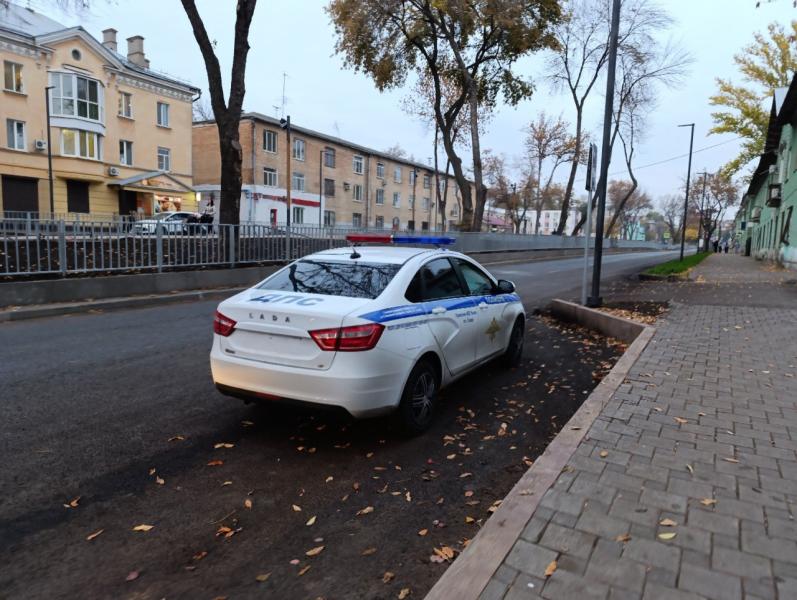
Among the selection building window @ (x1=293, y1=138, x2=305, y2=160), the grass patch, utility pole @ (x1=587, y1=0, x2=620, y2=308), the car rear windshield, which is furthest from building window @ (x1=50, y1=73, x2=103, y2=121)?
the car rear windshield

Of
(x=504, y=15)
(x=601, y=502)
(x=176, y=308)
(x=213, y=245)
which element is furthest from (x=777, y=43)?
(x=601, y=502)

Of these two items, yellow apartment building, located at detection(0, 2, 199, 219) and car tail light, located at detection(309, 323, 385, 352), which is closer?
car tail light, located at detection(309, 323, 385, 352)

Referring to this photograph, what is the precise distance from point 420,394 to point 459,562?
202 cm

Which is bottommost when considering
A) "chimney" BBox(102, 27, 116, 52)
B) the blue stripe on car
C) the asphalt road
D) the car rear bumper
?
the asphalt road

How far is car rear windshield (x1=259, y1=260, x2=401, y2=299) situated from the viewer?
4371 millimetres

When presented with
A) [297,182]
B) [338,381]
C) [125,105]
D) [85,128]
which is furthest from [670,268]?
[125,105]

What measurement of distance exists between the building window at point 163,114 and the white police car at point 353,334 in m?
40.9

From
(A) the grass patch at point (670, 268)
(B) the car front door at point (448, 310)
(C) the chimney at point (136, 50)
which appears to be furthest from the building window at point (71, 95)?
(B) the car front door at point (448, 310)

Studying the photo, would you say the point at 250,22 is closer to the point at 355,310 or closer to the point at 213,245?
the point at 213,245

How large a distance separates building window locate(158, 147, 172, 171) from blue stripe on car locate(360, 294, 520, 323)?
40430 mm

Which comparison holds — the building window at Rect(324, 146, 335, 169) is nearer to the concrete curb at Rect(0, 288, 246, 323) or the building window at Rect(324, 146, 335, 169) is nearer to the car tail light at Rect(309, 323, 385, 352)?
the concrete curb at Rect(0, 288, 246, 323)

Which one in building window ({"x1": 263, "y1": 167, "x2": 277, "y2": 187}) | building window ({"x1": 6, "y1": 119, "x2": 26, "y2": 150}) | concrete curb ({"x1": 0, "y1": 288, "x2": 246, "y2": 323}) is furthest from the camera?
building window ({"x1": 263, "y1": 167, "x2": 277, "y2": 187})

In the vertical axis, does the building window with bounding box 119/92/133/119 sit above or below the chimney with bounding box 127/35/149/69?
below

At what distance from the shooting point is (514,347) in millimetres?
6691
